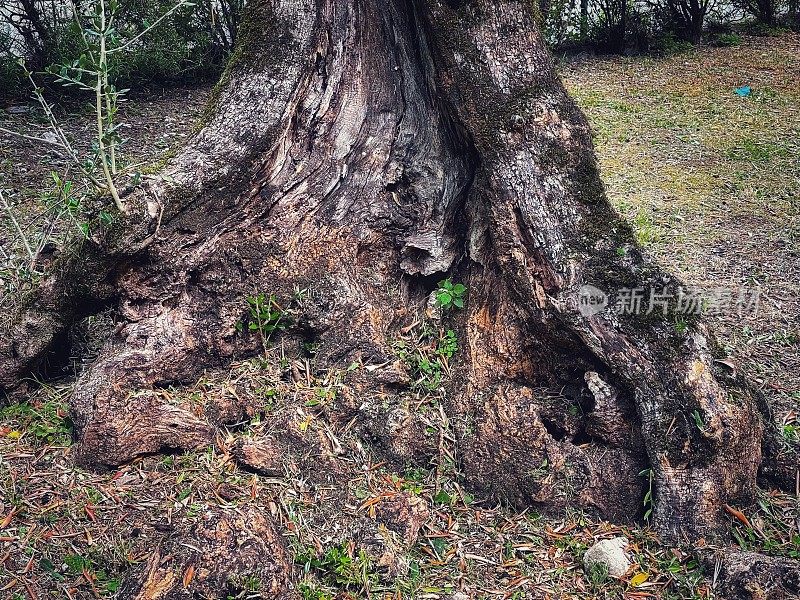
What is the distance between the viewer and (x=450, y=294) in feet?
12.6

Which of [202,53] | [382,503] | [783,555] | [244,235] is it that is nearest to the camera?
[783,555]

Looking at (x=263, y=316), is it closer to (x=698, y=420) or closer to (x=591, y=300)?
(x=591, y=300)

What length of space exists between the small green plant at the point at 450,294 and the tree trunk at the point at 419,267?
59 mm

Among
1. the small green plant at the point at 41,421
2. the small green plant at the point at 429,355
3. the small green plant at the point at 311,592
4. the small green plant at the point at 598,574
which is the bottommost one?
the small green plant at the point at 598,574

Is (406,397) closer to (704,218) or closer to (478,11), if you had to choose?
(478,11)

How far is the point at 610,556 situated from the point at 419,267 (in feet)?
5.10

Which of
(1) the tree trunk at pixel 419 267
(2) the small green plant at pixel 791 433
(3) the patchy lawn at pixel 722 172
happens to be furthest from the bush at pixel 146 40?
(2) the small green plant at pixel 791 433

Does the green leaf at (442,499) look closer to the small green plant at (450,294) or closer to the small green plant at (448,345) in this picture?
the small green plant at (448,345)

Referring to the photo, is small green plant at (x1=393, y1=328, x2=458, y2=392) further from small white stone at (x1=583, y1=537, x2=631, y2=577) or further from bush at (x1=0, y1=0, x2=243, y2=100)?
bush at (x1=0, y1=0, x2=243, y2=100)

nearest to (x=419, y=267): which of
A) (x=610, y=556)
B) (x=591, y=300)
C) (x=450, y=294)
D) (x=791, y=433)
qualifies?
(x=450, y=294)

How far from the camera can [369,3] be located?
A: 145 inches

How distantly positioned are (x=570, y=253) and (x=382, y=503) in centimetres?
A: 132

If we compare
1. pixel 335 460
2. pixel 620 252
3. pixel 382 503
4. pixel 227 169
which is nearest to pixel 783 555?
pixel 620 252

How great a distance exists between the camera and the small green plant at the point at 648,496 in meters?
3.31
